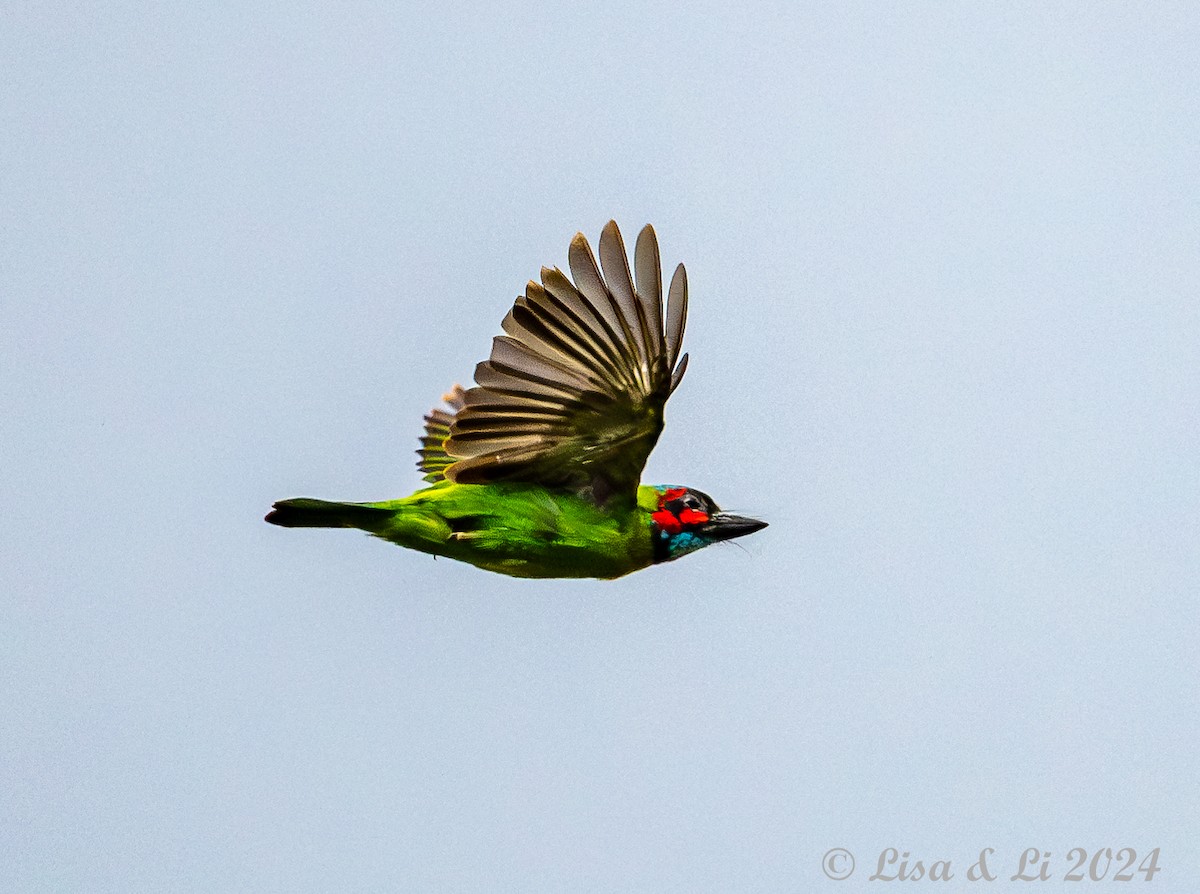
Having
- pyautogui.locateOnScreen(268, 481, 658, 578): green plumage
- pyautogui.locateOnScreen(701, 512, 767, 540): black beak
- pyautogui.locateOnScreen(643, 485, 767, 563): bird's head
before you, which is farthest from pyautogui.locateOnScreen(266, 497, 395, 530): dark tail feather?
pyautogui.locateOnScreen(701, 512, 767, 540): black beak

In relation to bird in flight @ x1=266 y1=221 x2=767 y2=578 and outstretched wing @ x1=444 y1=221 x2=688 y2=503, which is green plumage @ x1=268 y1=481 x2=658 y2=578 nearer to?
bird in flight @ x1=266 y1=221 x2=767 y2=578

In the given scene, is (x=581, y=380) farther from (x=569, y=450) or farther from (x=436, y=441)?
(x=436, y=441)

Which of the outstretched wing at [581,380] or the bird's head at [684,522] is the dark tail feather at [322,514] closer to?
the outstretched wing at [581,380]

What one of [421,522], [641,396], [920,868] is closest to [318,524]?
[421,522]

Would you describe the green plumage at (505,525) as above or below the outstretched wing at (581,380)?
below

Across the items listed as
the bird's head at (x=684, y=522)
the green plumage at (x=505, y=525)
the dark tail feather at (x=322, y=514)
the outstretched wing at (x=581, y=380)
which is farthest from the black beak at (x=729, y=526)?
the dark tail feather at (x=322, y=514)

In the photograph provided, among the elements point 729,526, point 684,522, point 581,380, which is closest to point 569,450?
point 581,380

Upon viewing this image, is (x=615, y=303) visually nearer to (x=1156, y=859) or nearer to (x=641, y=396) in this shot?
(x=641, y=396)
